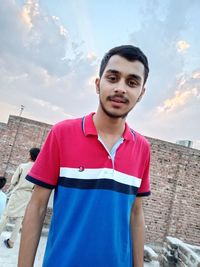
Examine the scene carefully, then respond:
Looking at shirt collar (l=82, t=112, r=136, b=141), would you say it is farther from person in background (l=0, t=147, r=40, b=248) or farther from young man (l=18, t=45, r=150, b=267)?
person in background (l=0, t=147, r=40, b=248)

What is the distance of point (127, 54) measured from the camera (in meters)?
1.30

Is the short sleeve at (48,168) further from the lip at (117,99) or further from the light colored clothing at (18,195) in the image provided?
the light colored clothing at (18,195)

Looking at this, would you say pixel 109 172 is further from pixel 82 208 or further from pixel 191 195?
pixel 191 195

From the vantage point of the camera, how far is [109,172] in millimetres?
1236

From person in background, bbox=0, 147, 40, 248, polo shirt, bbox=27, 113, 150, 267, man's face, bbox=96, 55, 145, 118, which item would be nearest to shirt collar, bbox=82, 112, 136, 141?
polo shirt, bbox=27, 113, 150, 267

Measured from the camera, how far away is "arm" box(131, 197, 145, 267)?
1.39m

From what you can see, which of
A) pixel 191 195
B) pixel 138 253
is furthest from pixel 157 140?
pixel 138 253

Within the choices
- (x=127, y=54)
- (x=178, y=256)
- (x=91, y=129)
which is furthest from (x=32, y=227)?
(x=178, y=256)

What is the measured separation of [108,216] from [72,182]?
23cm

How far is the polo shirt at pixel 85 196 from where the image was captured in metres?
1.15

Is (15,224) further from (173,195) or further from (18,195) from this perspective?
(173,195)

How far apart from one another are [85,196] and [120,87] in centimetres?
56

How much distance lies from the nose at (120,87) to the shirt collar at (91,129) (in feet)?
0.74

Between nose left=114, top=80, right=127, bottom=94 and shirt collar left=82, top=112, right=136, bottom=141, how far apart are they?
0.74 feet
